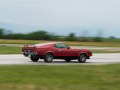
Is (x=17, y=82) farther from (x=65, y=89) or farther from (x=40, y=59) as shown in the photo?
(x=40, y=59)

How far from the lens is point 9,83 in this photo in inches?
551

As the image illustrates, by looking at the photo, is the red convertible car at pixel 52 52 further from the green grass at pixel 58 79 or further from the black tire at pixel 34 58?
the green grass at pixel 58 79

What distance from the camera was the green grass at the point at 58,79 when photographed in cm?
1373

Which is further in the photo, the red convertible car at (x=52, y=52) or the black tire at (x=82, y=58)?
the black tire at (x=82, y=58)

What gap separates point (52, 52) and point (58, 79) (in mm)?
14271

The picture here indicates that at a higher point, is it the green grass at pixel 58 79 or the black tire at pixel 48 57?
the black tire at pixel 48 57

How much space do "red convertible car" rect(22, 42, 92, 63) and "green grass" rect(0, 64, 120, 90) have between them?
37.5 ft

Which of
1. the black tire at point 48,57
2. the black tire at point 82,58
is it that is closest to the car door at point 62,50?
the black tire at point 48,57

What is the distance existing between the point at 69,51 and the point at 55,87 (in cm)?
1640

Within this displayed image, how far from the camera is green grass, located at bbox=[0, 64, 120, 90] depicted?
540 inches

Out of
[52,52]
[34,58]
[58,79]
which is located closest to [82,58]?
[52,52]

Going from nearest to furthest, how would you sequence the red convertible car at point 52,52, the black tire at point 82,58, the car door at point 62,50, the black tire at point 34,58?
the red convertible car at point 52,52 → the black tire at point 34,58 → the car door at point 62,50 → the black tire at point 82,58

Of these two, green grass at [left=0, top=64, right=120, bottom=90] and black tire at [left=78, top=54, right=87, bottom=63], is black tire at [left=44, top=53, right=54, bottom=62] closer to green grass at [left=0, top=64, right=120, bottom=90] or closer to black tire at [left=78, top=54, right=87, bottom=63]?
black tire at [left=78, top=54, right=87, bottom=63]

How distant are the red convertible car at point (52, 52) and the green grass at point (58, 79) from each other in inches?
450
